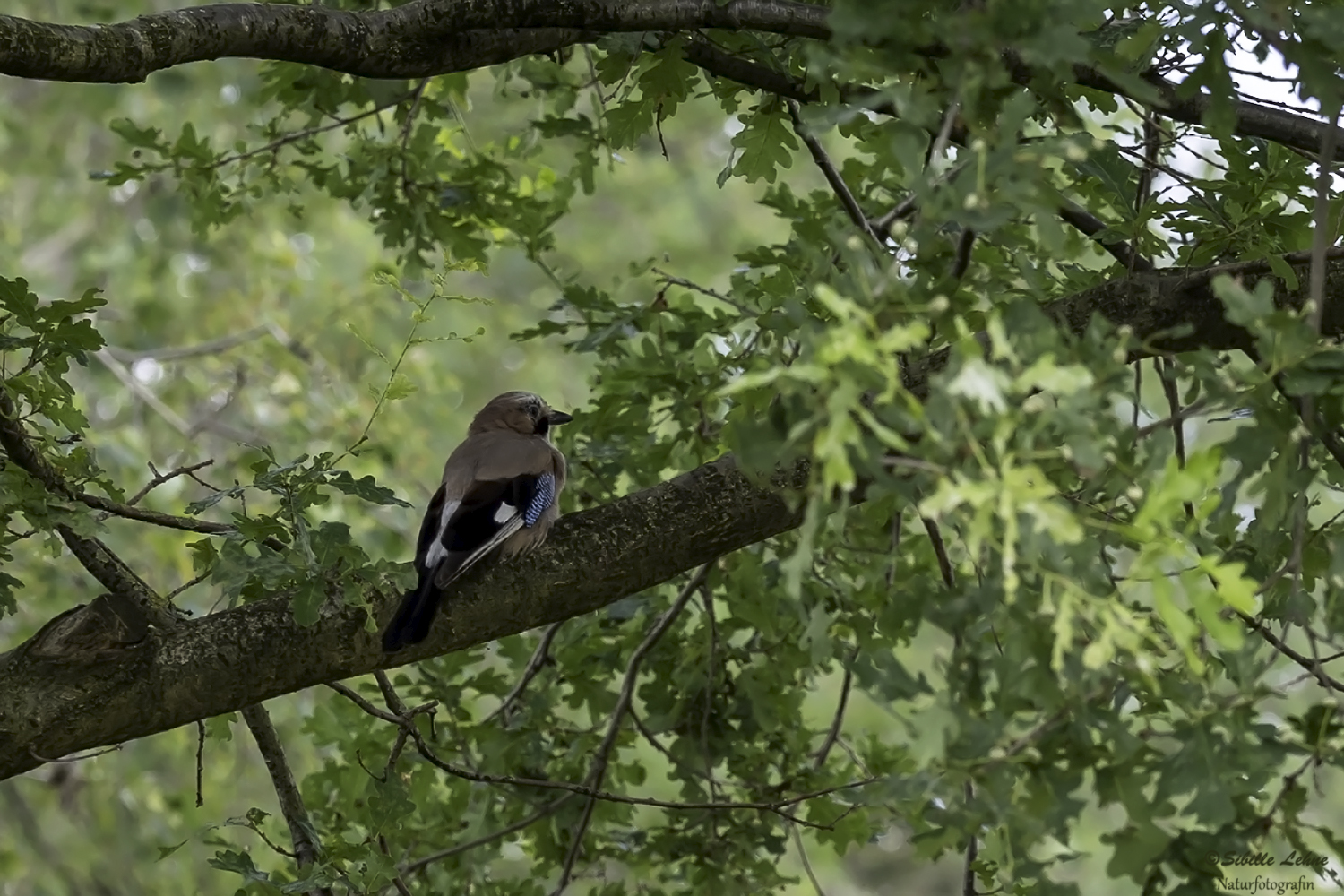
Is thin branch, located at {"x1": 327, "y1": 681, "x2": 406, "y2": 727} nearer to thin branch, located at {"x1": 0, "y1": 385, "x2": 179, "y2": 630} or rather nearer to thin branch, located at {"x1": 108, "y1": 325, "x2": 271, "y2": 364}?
thin branch, located at {"x1": 0, "y1": 385, "x2": 179, "y2": 630}

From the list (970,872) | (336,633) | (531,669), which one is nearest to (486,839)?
(531,669)

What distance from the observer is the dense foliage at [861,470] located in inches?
79.9

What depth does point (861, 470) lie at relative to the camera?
2.04 meters

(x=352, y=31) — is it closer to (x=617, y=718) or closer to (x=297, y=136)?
(x=297, y=136)

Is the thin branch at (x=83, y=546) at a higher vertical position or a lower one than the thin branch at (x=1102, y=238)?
lower

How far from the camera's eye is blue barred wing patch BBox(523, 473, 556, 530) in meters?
4.50

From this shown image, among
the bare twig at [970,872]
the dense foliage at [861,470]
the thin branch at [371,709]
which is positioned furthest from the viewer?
the thin branch at [371,709]

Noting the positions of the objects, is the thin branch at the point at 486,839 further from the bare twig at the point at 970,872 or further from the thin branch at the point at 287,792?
the bare twig at the point at 970,872

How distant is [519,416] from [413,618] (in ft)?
8.75

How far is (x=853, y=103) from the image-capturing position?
212 centimetres

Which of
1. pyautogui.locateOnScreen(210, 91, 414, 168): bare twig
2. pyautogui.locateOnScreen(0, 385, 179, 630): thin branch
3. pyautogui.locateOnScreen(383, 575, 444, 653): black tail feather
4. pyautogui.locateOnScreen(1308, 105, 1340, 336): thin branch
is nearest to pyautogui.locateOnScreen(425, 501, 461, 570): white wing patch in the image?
pyautogui.locateOnScreen(383, 575, 444, 653): black tail feather

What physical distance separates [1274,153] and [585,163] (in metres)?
2.20
